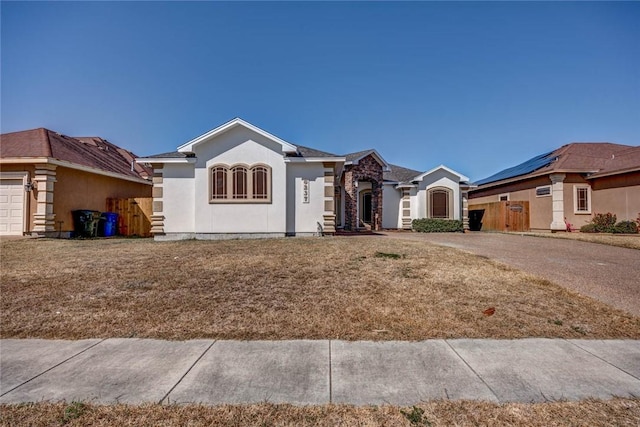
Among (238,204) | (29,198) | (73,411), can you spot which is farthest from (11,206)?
(73,411)

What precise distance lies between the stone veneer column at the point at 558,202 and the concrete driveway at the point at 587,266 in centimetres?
684

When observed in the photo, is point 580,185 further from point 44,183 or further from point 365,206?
point 44,183

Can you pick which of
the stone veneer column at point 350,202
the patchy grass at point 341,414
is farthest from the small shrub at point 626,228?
the patchy grass at point 341,414

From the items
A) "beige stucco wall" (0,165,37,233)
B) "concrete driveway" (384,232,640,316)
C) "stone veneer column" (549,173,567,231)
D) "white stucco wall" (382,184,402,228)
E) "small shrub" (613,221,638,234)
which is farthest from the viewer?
"white stucco wall" (382,184,402,228)

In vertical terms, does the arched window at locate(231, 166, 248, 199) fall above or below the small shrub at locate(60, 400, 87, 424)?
above

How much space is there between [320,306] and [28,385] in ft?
12.3

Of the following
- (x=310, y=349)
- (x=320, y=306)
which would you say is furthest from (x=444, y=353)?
(x=320, y=306)

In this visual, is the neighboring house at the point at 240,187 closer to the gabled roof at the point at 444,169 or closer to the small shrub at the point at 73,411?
the gabled roof at the point at 444,169

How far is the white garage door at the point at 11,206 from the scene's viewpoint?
14.1 m

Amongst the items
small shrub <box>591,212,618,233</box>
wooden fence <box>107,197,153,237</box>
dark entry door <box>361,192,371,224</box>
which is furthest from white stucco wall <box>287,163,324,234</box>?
small shrub <box>591,212,618,233</box>

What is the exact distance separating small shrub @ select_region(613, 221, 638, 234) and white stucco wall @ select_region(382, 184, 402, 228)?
36.9ft

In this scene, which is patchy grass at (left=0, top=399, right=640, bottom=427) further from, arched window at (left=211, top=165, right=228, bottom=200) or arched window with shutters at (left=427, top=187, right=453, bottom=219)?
arched window with shutters at (left=427, top=187, right=453, bottom=219)

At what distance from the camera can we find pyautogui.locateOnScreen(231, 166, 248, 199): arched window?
1373 centimetres

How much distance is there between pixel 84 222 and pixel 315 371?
1643 cm
